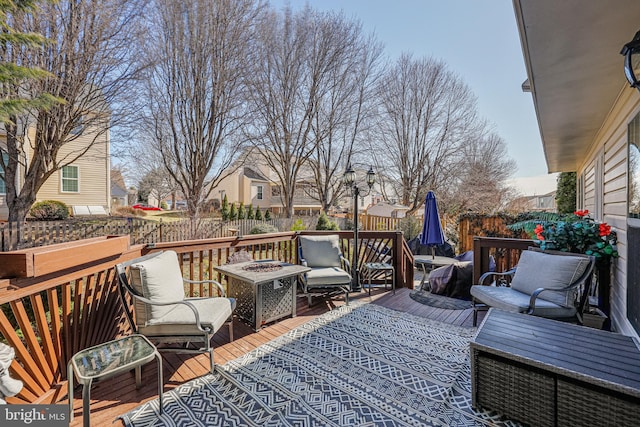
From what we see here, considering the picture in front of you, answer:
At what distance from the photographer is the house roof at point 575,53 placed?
1.79 metres

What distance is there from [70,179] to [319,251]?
41.2ft

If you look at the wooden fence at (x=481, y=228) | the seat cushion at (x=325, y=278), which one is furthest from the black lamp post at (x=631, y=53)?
the wooden fence at (x=481, y=228)

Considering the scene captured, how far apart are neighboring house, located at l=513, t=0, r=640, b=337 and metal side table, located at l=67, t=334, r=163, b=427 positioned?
3244 mm

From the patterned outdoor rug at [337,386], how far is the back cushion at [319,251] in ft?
4.59

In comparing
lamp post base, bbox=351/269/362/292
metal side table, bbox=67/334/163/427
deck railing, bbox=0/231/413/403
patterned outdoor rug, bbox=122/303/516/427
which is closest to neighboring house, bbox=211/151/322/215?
lamp post base, bbox=351/269/362/292

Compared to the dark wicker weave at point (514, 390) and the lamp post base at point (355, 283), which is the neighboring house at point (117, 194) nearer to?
the lamp post base at point (355, 283)

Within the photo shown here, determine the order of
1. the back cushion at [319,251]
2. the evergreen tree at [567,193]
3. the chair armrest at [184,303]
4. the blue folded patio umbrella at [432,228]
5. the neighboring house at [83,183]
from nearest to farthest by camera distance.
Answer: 1. the chair armrest at [184,303]
2. the back cushion at [319,251]
3. the blue folded patio umbrella at [432,228]
4. the evergreen tree at [567,193]
5. the neighboring house at [83,183]

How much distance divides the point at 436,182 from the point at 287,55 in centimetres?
846

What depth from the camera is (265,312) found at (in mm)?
3531

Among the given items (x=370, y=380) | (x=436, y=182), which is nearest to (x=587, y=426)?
(x=370, y=380)

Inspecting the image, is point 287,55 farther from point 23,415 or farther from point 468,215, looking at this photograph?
point 23,415

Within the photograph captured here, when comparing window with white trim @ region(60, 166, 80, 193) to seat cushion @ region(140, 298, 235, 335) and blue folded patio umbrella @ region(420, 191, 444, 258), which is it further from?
blue folded patio umbrella @ region(420, 191, 444, 258)

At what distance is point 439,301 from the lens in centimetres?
460

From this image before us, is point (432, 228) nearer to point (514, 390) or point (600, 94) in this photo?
point (600, 94)
